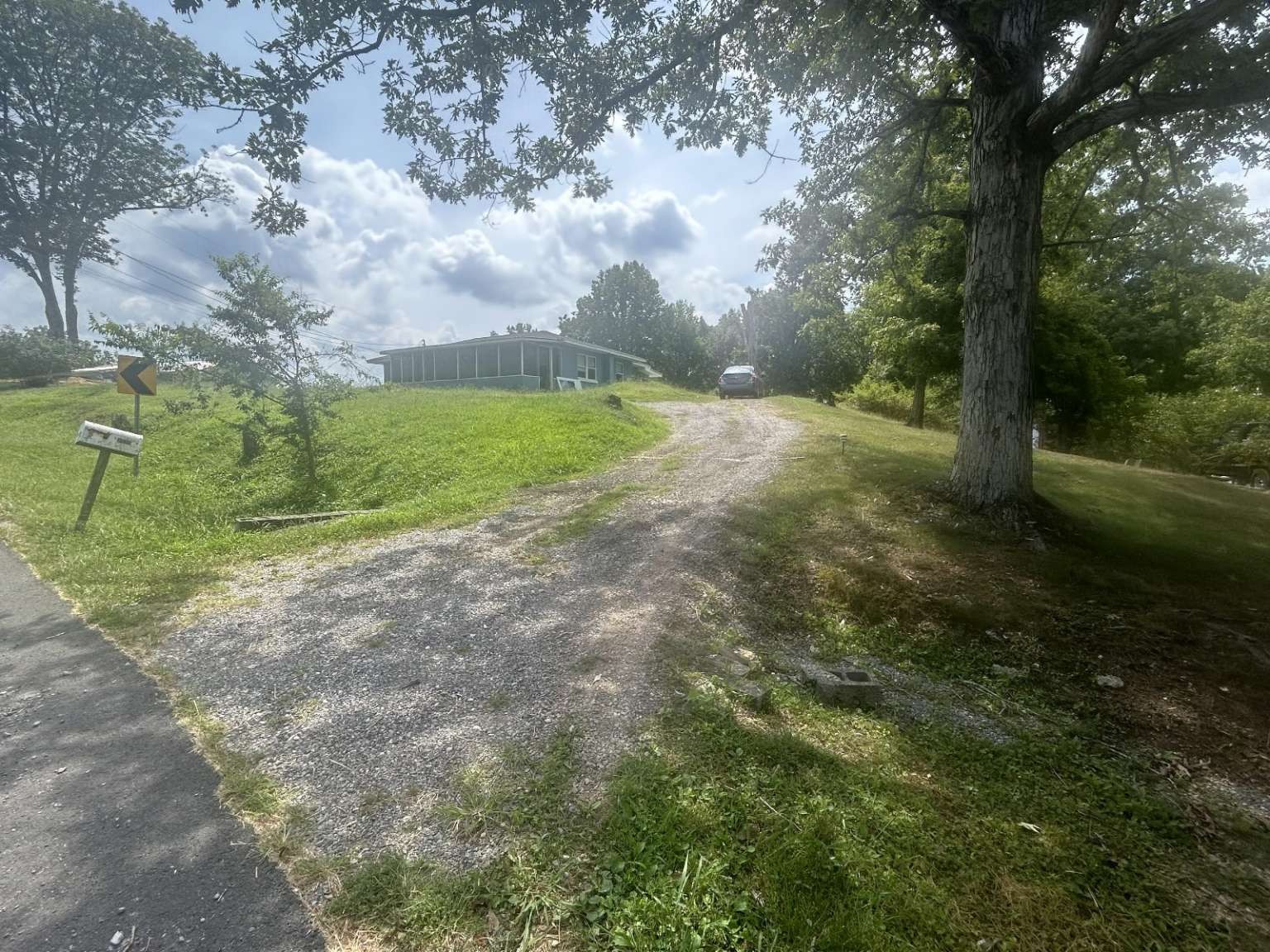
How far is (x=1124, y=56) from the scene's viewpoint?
5602mm

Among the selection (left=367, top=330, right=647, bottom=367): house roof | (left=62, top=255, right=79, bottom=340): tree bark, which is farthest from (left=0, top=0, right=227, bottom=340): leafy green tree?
(left=367, top=330, right=647, bottom=367): house roof

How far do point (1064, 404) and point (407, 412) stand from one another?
1816 cm

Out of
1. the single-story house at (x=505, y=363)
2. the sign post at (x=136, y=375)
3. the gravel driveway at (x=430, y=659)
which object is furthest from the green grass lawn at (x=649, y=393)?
the gravel driveway at (x=430, y=659)

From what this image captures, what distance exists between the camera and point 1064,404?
52.2 feet

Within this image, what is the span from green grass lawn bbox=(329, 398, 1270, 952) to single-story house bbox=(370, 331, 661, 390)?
82.5 ft

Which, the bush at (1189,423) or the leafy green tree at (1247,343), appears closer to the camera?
the leafy green tree at (1247,343)

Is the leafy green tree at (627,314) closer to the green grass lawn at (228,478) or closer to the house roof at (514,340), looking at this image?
the house roof at (514,340)

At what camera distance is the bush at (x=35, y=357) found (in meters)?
25.8

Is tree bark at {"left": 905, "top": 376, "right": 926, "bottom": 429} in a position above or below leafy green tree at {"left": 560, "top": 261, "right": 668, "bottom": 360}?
below

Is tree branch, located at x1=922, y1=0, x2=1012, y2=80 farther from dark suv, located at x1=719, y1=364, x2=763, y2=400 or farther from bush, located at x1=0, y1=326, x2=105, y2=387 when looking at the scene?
bush, located at x1=0, y1=326, x2=105, y2=387

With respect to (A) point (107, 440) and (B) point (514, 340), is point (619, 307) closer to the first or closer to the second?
(B) point (514, 340)

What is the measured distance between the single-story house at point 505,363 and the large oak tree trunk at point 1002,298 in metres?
23.3

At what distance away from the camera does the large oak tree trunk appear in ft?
21.2

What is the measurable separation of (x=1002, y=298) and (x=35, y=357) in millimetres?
37561
